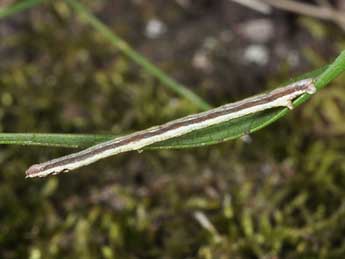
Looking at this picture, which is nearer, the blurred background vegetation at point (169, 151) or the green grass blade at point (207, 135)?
the green grass blade at point (207, 135)

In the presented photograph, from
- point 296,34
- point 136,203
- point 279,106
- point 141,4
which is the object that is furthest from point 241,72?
point 279,106

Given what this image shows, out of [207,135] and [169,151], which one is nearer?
[207,135]

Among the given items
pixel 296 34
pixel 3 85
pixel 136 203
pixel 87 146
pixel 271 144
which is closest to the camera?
pixel 87 146

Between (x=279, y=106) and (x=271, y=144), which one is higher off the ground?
(x=271, y=144)

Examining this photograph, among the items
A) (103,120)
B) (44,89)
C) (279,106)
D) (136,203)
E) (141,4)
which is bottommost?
(279,106)

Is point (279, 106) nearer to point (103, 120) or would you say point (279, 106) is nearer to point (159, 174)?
point (159, 174)

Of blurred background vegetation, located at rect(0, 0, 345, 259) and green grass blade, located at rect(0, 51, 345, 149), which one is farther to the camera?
blurred background vegetation, located at rect(0, 0, 345, 259)

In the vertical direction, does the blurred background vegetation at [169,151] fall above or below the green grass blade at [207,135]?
above

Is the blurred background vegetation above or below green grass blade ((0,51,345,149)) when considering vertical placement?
above
